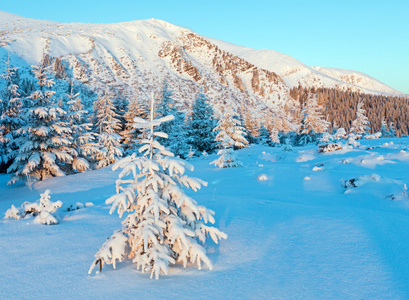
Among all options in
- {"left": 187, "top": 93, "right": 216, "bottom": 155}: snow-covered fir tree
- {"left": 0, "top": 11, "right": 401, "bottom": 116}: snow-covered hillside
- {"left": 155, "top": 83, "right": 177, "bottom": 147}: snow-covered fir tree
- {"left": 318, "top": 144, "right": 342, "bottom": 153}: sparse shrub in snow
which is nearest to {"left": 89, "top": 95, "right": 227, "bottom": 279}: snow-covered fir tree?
{"left": 318, "top": 144, "right": 342, "bottom": 153}: sparse shrub in snow

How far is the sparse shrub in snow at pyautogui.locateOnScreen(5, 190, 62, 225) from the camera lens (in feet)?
18.4

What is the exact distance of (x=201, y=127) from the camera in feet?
102

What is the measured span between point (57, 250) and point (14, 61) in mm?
95942

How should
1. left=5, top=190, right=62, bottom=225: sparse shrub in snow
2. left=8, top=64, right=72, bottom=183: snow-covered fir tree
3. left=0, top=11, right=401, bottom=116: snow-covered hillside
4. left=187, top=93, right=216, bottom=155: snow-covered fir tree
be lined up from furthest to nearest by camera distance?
left=0, top=11, right=401, bottom=116: snow-covered hillside, left=187, top=93, right=216, bottom=155: snow-covered fir tree, left=8, top=64, right=72, bottom=183: snow-covered fir tree, left=5, top=190, right=62, bottom=225: sparse shrub in snow

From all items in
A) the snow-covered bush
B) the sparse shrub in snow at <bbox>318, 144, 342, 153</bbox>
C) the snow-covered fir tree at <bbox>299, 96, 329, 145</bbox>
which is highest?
the snow-covered fir tree at <bbox>299, 96, 329, 145</bbox>

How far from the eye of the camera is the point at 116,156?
80.7 ft

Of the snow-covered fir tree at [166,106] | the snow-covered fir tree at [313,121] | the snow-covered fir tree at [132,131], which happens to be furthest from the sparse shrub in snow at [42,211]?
the snow-covered fir tree at [313,121]

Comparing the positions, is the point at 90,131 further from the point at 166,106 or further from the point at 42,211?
the point at 42,211

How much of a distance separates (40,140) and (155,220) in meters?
16.2

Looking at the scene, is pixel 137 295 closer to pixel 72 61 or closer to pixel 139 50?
pixel 72 61

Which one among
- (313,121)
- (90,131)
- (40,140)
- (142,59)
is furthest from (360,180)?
(142,59)

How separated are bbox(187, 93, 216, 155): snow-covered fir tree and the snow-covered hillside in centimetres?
4682

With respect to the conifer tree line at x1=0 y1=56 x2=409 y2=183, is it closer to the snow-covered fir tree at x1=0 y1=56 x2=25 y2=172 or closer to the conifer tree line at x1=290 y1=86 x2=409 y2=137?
the snow-covered fir tree at x1=0 y1=56 x2=25 y2=172

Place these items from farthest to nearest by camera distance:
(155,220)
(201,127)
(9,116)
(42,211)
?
(201,127), (9,116), (42,211), (155,220)
